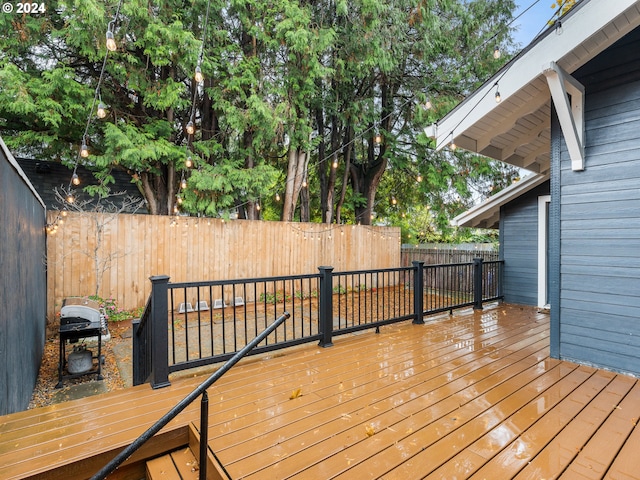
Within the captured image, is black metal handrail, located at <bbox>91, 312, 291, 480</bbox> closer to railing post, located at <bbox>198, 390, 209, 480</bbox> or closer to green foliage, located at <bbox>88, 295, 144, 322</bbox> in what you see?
railing post, located at <bbox>198, 390, 209, 480</bbox>

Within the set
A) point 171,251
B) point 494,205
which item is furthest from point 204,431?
point 494,205

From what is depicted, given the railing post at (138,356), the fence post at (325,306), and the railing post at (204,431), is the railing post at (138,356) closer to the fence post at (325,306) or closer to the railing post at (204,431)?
the fence post at (325,306)

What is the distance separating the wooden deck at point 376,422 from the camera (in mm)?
1741

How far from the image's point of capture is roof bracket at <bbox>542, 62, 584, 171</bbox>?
306 centimetres

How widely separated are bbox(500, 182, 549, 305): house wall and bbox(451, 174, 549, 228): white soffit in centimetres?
18

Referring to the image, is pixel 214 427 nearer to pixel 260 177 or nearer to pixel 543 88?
pixel 543 88

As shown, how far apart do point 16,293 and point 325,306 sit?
116 inches

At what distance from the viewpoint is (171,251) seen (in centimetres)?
674

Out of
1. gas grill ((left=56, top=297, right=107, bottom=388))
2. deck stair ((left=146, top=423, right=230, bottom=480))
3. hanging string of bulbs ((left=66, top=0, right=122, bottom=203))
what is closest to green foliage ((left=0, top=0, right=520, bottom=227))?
hanging string of bulbs ((left=66, top=0, right=122, bottom=203))

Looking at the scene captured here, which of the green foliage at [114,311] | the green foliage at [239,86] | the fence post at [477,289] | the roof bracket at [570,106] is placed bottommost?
the green foliage at [114,311]

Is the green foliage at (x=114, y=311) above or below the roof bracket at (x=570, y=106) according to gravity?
below

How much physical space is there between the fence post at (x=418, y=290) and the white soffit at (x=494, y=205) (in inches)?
117

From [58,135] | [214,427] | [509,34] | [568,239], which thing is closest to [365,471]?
[214,427]

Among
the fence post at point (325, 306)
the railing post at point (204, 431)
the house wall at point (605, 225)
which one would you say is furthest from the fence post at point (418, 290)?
the railing post at point (204, 431)
